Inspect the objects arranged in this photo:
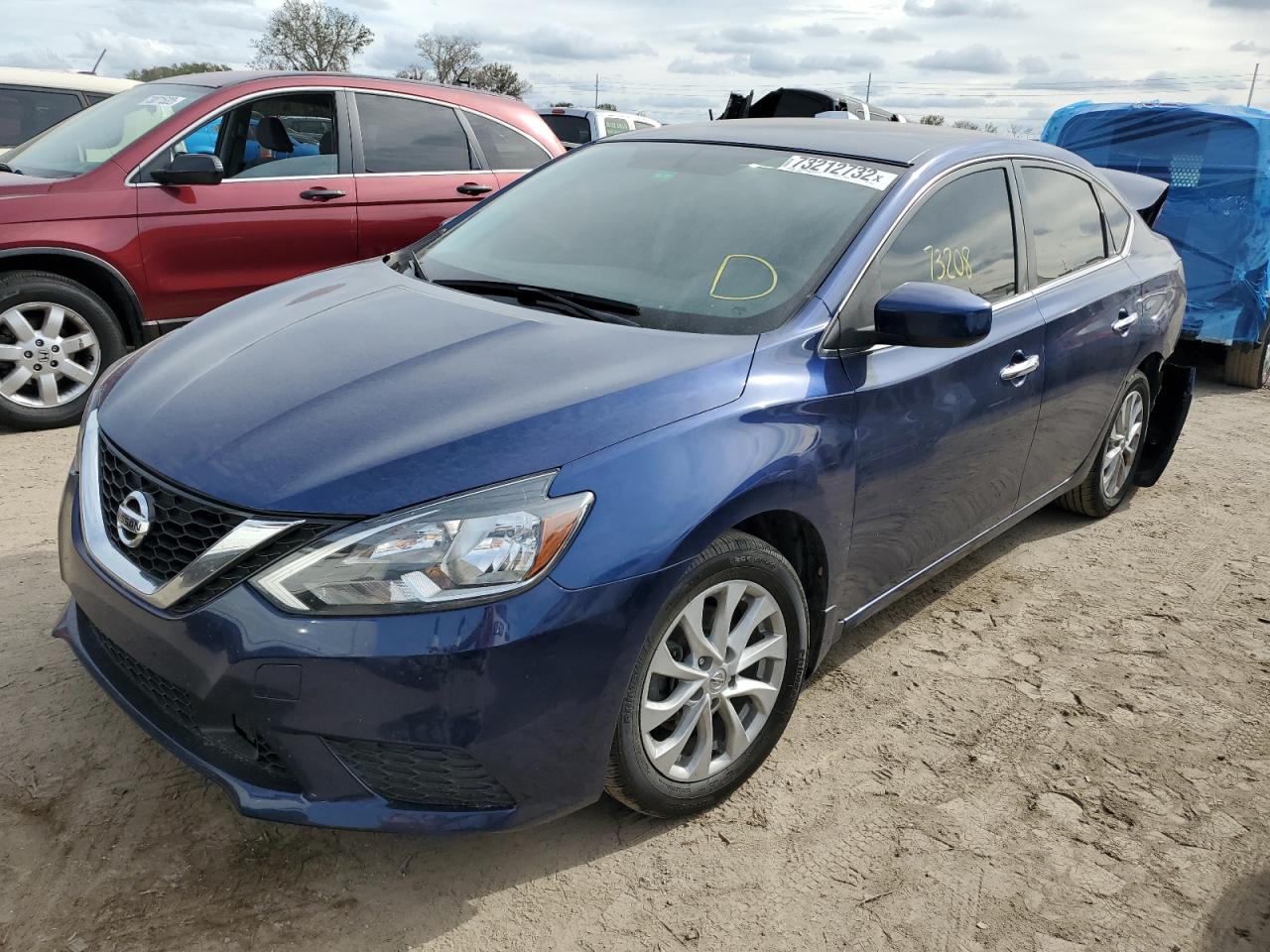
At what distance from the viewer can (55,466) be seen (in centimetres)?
456

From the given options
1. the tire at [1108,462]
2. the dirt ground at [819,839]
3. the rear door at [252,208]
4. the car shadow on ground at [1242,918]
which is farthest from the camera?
the rear door at [252,208]

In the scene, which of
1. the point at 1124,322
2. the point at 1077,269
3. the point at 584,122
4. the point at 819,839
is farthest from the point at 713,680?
the point at 584,122

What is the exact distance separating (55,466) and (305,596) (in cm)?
324

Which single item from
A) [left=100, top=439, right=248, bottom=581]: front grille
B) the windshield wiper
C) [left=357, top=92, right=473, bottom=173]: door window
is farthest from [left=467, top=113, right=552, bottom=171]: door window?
[left=100, top=439, right=248, bottom=581]: front grille

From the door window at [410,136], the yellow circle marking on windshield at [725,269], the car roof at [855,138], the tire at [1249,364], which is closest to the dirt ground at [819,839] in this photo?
the yellow circle marking on windshield at [725,269]

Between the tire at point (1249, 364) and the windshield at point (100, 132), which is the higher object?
the windshield at point (100, 132)

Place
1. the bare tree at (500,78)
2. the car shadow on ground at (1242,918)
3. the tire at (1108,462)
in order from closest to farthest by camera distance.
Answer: the car shadow on ground at (1242,918)
the tire at (1108,462)
the bare tree at (500,78)

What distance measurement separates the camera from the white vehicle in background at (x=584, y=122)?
12.8 meters

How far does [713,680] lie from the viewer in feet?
8.04

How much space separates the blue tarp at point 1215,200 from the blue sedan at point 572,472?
15.4 ft

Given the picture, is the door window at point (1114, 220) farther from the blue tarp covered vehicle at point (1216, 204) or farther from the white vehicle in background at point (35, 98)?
the white vehicle in background at point (35, 98)

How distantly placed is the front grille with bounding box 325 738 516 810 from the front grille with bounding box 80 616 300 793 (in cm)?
15

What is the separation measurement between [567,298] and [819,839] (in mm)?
1531

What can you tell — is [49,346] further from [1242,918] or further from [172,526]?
[1242,918]
